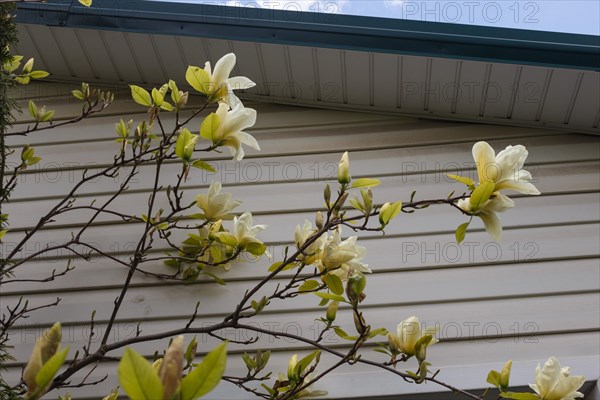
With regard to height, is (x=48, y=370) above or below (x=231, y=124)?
below

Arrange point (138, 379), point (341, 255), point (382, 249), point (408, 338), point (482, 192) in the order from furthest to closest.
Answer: point (382, 249) < point (341, 255) < point (408, 338) < point (482, 192) < point (138, 379)

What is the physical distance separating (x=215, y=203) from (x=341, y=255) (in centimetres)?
42

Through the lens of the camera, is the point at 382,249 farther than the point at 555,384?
Yes

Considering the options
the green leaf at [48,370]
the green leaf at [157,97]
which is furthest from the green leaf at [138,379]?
the green leaf at [157,97]

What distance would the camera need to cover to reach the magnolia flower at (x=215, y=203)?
6.66 ft

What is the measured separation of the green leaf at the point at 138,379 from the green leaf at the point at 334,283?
117 centimetres

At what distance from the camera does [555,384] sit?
1.62m

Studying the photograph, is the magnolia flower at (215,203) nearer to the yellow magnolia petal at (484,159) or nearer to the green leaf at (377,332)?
the green leaf at (377,332)

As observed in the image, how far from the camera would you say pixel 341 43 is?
8.65 feet

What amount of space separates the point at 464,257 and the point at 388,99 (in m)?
0.71

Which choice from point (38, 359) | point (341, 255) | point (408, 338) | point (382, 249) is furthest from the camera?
point (382, 249)

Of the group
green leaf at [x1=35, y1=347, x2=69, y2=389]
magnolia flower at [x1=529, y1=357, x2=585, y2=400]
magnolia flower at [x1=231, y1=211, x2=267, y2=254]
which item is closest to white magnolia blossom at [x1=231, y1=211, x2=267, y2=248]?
magnolia flower at [x1=231, y1=211, x2=267, y2=254]

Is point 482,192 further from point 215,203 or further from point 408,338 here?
point 215,203

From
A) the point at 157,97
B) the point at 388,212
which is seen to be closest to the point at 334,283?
the point at 388,212
